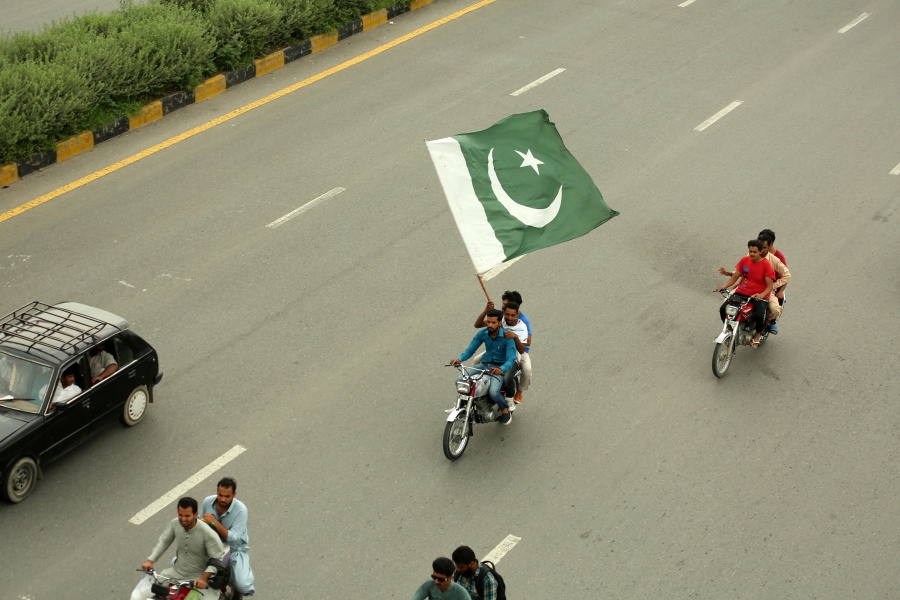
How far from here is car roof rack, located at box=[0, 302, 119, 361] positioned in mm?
9594

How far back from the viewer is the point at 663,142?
16.1m

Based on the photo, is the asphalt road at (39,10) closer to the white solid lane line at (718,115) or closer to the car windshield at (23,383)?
the white solid lane line at (718,115)

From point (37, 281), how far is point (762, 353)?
7.67m

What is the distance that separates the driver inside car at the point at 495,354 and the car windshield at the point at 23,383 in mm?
3390

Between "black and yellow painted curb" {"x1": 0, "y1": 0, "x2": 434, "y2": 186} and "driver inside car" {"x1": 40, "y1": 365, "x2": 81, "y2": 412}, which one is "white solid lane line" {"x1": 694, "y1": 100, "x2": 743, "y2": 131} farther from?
"driver inside car" {"x1": 40, "y1": 365, "x2": 81, "y2": 412}

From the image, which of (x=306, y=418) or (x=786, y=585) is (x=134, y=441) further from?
(x=786, y=585)

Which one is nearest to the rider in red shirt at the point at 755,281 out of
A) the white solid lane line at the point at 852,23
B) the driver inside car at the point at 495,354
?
the driver inside car at the point at 495,354

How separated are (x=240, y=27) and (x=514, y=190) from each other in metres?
→ 9.24

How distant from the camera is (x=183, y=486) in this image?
9500mm

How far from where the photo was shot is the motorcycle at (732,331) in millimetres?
11312

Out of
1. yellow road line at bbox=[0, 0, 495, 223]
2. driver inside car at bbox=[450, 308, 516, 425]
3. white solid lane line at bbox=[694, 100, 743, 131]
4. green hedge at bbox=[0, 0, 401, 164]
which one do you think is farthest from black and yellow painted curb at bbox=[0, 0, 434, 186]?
driver inside car at bbox=[450, 308, 516, 425]

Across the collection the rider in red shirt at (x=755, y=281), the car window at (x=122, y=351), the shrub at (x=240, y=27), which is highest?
the shrub at (x=240, y=27)

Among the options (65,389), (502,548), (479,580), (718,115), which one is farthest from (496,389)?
(718,115)

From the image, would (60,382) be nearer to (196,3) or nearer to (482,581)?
(482,581)
